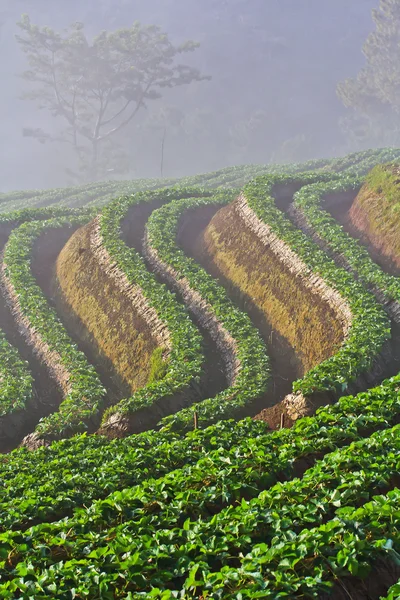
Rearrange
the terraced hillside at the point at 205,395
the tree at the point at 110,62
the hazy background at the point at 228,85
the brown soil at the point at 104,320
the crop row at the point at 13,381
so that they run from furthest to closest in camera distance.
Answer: the hazy background at the point at 228,85 → the tree at the point at 110,62 → the brown soil at the point at 104,320 → the crop row at the point at 13,381 → the terraced hillside at the point at 205,395

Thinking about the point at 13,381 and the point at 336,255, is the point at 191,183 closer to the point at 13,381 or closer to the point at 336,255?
the point at 336,255

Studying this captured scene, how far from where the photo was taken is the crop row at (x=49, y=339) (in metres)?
22.0

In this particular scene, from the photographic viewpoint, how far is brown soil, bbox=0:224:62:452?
22.7m

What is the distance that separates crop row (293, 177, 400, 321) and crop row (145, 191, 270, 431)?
599cm

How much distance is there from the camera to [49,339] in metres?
28.5

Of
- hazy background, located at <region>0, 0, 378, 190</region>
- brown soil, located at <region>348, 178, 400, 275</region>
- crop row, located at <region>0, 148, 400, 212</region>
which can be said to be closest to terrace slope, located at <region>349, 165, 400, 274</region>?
brown soil, located at <region>348, 178, 400, 275</region>

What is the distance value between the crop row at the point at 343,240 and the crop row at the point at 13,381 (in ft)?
51.6

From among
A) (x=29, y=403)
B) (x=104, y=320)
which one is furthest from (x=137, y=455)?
(x=104, y=320)

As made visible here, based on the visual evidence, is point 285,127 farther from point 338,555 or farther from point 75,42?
point 338,555

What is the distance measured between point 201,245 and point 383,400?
21.6m

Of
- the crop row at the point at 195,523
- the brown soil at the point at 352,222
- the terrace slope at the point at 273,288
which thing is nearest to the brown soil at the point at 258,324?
the terrace slope at the point at 273,288

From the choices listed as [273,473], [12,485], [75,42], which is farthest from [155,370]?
[75,42]

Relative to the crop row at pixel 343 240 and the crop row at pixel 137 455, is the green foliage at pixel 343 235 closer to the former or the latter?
the crop row at pixel 343 240

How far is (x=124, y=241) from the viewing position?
117 ft
